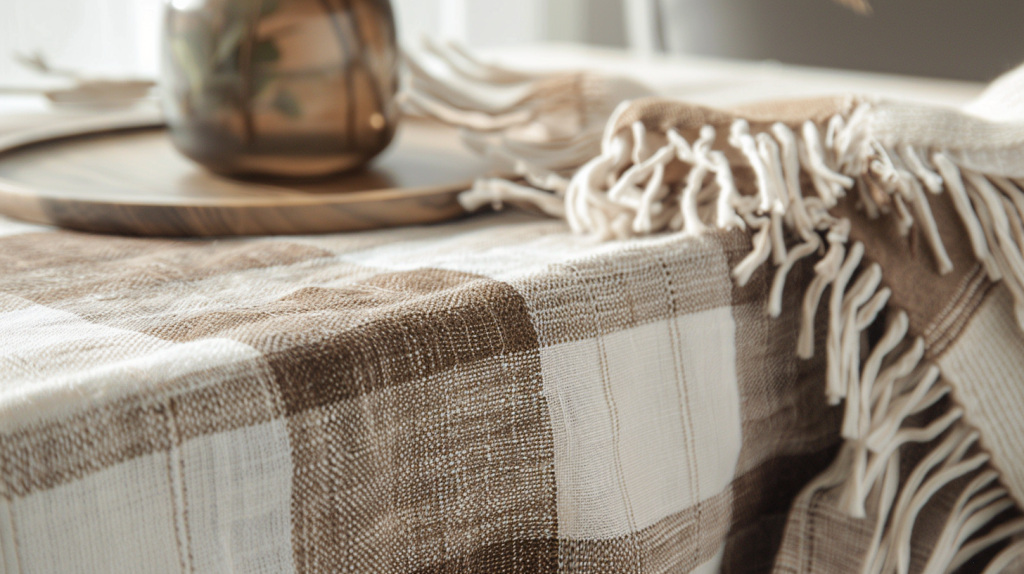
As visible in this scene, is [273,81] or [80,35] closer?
[273,81]

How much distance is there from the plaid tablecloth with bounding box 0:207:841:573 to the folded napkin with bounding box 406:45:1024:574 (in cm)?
3

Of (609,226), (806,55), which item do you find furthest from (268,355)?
(806,55)

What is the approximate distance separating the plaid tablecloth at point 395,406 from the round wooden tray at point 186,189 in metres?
0.02

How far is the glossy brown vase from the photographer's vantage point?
21.2 inches

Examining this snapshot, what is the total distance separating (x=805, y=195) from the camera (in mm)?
460

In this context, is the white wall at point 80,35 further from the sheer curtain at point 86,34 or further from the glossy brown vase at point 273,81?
the glossy brown vase at point 273,81

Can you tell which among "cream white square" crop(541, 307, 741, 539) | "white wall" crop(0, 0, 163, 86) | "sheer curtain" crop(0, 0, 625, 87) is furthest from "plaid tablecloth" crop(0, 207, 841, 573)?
"white wall" crop(0, 0, 163, 86)

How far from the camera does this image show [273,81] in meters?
0.54

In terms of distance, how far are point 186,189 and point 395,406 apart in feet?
1.05

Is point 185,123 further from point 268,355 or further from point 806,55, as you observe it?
point 806,55

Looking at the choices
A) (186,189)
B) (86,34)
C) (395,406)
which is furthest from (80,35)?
(395,406)

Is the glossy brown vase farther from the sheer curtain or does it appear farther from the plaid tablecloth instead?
the sheer curtain

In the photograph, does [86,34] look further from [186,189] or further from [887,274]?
[887,274]

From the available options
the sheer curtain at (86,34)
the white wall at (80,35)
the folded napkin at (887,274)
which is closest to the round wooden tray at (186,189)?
the folded napkin at (887,274)
